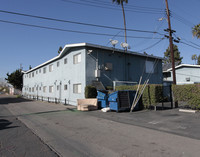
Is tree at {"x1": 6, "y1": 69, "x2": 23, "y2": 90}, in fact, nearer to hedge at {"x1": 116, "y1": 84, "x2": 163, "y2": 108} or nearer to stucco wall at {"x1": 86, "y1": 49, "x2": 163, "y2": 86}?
stucco wall at {"x1": 86, "y1": 49, "x2": 163, "y2": 86}

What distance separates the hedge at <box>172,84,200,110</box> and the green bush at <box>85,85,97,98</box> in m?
6.70

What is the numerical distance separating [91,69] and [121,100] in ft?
17.7

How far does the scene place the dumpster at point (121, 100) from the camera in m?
10.9

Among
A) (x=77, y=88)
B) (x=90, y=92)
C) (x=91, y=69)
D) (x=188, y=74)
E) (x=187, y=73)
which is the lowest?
(x=90, y=92)

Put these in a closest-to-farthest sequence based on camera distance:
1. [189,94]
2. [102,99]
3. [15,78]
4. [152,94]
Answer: [189,94], [152,94], [102,99], [15,78]

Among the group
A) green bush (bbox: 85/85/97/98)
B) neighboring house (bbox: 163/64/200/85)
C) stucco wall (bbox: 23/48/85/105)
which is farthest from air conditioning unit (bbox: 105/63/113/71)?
neighboring house (bbox: 163/64/200/85)

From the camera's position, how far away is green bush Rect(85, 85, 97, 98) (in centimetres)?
1376

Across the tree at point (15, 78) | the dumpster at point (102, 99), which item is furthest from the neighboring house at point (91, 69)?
the tree at point (15, 78)

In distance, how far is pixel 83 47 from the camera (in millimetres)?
15422

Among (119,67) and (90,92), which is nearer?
(90,92)

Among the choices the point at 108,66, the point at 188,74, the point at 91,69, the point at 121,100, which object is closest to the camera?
the point at 121,100

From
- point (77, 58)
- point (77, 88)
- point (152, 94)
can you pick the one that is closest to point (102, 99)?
point (152, 94)

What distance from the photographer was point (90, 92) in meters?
13.9

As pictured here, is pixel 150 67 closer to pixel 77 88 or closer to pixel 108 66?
pixel 108 66
